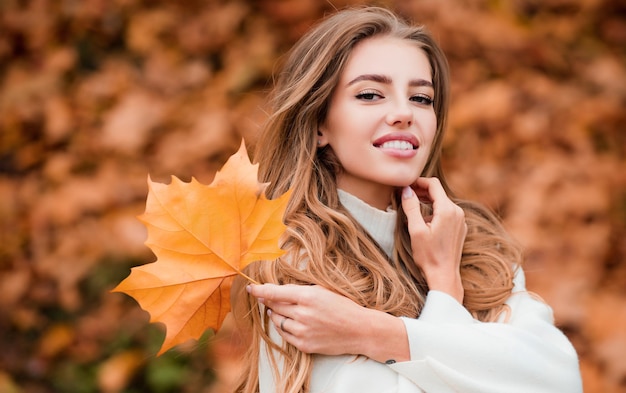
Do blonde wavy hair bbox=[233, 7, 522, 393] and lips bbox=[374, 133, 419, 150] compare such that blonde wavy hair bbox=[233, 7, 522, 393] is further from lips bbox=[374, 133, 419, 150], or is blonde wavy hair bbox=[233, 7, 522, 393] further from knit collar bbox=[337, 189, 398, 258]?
lips bbox=[374, 133, 419, 150]

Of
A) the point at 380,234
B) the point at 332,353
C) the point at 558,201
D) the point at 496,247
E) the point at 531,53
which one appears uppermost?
the point at 531,53

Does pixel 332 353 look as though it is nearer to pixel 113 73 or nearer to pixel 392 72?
pixel 392 72

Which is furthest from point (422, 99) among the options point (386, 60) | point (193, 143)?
point (193, 143)

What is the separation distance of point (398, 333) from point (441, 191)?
18.9 inches

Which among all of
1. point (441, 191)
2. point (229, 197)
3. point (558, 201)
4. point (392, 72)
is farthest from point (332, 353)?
point (558, 201)

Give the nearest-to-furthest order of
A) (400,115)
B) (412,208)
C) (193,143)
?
(400,115), (412,208), (193,143)

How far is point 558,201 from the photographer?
3766mm

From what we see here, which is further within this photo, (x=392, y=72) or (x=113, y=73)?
(x=113, y=73)

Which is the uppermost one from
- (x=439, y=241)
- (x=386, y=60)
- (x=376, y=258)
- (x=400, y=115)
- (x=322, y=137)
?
(x=386, y=60)

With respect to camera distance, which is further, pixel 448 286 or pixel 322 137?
pixel 322 137

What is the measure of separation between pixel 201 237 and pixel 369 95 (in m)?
0.59

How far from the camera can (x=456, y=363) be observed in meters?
1.72

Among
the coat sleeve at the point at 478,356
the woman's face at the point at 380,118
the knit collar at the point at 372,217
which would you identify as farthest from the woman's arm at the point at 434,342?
the woman's face at the point at 380,118

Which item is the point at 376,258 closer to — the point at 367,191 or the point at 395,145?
the point at 367,191
